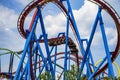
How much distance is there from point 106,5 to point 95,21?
97 centimetres

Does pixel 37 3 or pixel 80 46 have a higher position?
pixel 37 3

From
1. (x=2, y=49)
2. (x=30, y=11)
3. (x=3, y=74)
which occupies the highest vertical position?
(x=30, y=11)

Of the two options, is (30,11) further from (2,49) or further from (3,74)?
(3,74)

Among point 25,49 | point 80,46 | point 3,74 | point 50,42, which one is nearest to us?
point 25,49

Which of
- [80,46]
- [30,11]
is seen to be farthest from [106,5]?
[30,11]

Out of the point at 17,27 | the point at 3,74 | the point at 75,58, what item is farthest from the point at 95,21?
the point at 3,74

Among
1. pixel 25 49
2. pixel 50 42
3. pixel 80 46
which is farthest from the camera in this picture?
pixel 50 42

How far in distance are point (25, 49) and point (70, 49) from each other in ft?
19.0

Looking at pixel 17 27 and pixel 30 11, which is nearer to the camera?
pixel 30 11

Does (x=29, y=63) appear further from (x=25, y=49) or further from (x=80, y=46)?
(x=80, y=46)

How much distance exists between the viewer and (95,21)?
1619cm

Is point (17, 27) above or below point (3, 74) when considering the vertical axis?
above

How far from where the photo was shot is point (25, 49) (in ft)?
51.8

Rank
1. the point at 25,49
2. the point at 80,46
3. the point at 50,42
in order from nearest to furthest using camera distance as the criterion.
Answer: the point at 25,49 → the point at 80,46 → the point at 50,42
